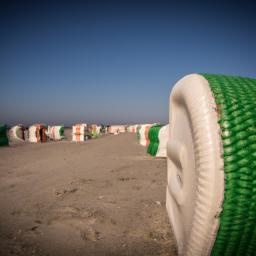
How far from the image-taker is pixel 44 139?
18984 mm

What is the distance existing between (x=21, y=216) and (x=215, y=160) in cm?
250

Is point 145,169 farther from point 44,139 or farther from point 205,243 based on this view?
point 44,139

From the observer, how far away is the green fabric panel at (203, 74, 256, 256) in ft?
4.27

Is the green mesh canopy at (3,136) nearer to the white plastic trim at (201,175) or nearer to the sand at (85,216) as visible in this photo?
the sand at (85,216)

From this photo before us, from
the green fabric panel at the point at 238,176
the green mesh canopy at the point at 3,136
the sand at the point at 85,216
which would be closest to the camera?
the green fabric panel at the point at 238,176

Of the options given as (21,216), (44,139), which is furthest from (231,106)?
(44,139)

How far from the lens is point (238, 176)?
4.28ft

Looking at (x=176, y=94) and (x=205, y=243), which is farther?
(x=176, y=94)

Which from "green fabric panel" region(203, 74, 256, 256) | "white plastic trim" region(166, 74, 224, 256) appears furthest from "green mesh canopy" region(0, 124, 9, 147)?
"green fabric panel" region(203, 74, 256, 256)

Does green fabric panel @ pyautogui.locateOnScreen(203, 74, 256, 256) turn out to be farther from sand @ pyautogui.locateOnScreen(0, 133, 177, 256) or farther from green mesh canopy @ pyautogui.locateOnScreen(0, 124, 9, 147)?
green mesh canopy @ pyautogui.locateOnScreen(0, 124, 9, 147)

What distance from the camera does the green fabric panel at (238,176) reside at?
1.30 metres

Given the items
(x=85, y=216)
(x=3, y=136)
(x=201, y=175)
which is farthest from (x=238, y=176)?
(x=3, y=136)

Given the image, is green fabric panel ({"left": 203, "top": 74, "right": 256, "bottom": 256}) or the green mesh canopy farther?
the green mesh canopy

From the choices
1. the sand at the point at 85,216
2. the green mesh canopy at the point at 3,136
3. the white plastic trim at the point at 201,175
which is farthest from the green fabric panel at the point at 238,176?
the green mesh canopy at the point at 3,136
